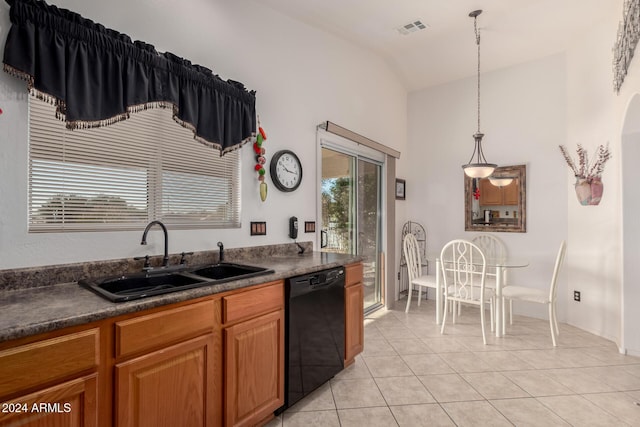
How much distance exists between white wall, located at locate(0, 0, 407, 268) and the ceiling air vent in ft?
1.87

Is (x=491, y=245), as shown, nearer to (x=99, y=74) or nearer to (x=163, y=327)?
(x=163, y=327)

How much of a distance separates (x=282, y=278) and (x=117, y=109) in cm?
132

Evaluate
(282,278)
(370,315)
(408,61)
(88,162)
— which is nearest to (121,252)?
(88,162)

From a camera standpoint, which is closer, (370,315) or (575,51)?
(575,51)

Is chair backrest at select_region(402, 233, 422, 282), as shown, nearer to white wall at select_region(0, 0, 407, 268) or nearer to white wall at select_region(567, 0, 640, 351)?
white wall at select_region(0, 0, 407, 268)

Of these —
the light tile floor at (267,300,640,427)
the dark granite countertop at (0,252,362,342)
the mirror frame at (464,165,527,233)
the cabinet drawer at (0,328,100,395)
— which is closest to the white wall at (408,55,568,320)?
the mirror frame at (464,165,527,233)

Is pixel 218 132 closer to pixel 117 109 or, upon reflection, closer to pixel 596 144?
pixel 117 109

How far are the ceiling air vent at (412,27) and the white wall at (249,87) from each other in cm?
57

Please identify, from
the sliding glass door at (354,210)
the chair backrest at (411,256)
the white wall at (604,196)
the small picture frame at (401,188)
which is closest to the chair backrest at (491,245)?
the white wall at (604,196)

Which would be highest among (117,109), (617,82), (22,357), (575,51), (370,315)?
(575,51)

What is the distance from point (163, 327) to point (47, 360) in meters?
0.39

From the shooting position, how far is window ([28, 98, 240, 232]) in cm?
156

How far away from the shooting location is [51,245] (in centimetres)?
155

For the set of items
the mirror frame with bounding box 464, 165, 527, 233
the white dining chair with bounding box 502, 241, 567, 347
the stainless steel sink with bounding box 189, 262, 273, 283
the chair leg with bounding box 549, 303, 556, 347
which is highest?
the mirror frame with bounding box 464, 165, 527, 233
